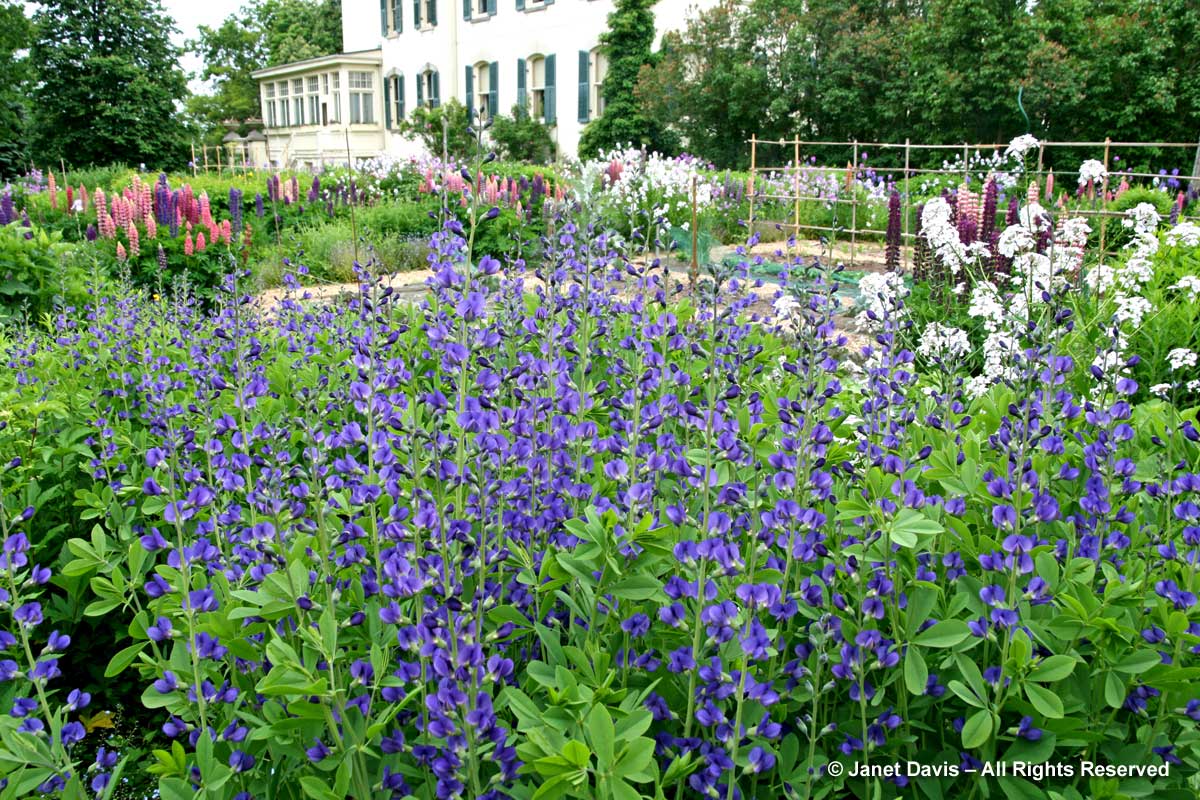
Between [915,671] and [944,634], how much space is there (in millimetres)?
89

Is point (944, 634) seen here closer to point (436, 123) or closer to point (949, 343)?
point (949, 343)

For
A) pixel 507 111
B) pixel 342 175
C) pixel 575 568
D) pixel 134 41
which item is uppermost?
pixel 134 41

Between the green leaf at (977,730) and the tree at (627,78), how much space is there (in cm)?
2524

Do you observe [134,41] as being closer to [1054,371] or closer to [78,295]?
[78,295]

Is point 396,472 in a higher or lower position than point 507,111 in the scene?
lower

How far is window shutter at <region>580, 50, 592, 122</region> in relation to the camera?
27.1 m

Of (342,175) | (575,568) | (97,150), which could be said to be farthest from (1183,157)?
(97,150)

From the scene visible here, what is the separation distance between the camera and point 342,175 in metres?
16.8

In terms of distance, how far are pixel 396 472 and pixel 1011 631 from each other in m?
1.18

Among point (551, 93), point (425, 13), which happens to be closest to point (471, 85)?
point (425, 13)

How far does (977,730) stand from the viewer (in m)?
1.58

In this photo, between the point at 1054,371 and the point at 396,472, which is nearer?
the point at 396,472

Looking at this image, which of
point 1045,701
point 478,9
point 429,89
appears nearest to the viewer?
point 1045,701

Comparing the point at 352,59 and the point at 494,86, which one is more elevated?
the point at 352,59
